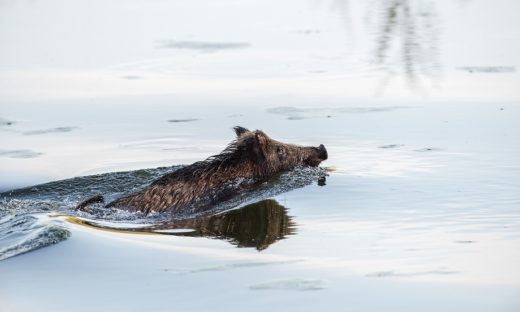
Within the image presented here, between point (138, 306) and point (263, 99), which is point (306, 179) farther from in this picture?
point (138, 306)

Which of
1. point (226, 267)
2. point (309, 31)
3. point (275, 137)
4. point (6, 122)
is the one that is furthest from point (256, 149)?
point (309, 31)

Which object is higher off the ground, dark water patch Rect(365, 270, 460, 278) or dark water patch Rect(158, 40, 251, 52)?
dark water patch Rect(158, 40, 251, 52)

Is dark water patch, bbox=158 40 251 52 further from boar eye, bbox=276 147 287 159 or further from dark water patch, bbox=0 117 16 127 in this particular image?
boar eye, bbox=276 147 287 159

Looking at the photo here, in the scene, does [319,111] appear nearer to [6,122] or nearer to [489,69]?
[489,69]

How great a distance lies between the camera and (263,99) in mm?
12852

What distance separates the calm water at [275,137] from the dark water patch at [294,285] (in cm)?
2

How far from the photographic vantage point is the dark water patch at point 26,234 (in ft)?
26.8

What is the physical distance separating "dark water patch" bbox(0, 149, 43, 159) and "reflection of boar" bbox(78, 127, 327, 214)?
6.89ft

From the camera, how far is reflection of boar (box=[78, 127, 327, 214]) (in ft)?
31.1

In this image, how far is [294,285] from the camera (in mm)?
7094

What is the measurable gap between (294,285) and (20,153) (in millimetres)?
5104

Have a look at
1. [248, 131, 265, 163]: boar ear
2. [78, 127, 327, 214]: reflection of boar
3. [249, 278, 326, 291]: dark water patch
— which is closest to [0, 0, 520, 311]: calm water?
[249, 278, 326, 291]: dark water patch

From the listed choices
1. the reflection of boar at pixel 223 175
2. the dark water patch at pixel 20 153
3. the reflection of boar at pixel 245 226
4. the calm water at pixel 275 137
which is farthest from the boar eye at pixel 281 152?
the dark water patch at pixel 20 153

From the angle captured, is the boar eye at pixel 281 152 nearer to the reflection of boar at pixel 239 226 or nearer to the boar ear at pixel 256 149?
the boar ear at pixel 256 149
